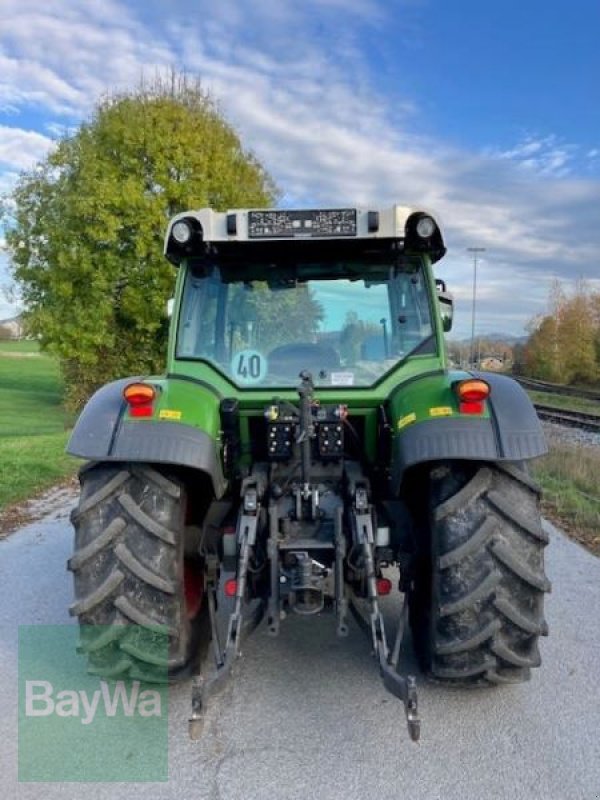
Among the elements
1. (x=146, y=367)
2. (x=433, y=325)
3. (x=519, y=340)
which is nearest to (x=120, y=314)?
(x=146, y=367)

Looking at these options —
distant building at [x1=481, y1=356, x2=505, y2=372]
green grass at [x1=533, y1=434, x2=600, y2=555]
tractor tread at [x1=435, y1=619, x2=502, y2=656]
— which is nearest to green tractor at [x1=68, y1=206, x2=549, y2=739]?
tractor tread at [x1=435, y1=619, x2=502, y2=656]

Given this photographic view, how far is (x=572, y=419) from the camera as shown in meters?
21.7

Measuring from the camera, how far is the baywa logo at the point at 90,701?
3.55 m

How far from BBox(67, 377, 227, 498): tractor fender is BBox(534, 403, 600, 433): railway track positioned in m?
16.4

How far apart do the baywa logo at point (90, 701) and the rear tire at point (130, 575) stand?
18cm

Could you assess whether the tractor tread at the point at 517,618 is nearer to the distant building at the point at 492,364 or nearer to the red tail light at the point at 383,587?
the red tail light at the point at 383,587

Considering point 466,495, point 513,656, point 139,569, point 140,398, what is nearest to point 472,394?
point 466,495

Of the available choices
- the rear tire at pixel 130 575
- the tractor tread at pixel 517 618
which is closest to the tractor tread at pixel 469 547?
the tractor tread at pixel 517 618

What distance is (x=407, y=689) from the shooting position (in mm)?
2783

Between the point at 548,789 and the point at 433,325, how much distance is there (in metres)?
2.32

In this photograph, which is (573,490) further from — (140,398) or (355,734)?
(140,398)

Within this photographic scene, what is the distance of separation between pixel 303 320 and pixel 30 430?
19532mm

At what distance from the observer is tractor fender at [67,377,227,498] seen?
3.36 metres

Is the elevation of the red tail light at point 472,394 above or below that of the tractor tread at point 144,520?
above
